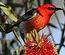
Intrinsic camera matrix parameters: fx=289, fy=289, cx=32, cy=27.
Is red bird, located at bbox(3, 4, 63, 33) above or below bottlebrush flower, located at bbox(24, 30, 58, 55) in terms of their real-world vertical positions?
below

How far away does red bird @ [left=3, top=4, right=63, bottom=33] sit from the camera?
4.08 ft

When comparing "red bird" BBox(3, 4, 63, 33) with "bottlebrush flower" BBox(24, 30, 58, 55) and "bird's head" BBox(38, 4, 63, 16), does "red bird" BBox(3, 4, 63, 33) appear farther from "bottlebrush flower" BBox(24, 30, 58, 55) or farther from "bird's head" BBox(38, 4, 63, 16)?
"bottlebrush flower" BBox(24, 30, 58, 55)

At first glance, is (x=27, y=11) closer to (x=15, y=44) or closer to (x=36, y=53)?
(x=15, y=44)

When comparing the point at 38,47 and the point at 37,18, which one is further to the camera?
the point at 37,18

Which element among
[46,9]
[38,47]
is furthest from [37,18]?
[38,47]

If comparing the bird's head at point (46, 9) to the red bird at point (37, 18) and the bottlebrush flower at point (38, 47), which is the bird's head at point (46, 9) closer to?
the red bird at point (37, 18)

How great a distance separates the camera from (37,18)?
134cm

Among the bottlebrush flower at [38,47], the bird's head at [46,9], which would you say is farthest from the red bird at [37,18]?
the bottlebrush flower at [38,47]

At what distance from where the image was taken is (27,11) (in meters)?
1.22

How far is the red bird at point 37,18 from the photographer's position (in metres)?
1.24

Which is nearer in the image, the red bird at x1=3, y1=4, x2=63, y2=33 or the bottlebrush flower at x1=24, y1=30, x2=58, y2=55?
the bottlebrush flower at x1=24, y1=30, x2=58, y2=55

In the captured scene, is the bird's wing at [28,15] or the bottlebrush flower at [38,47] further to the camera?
the bird's wing at [28,15]

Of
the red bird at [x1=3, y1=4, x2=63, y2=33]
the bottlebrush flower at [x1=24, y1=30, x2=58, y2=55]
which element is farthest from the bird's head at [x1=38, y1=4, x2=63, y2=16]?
the bottlebrush flower at [x1=24, y1=30, x2=58, y2=55]

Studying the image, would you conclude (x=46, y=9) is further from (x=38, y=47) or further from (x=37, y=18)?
(x=38, y=47)
